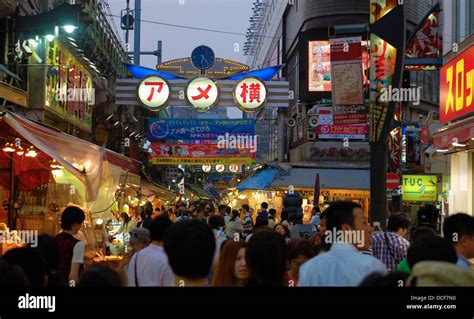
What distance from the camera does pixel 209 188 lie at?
49.7m

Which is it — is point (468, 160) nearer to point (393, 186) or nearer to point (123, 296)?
point (393, 186)

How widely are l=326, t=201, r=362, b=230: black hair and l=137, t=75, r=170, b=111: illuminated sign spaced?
1367cm

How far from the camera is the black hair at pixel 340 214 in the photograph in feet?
16.3

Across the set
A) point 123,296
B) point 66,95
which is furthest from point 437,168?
point 123,296

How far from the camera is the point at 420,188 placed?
25.1 meters

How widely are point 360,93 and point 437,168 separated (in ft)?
37.8

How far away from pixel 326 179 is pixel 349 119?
6577mm

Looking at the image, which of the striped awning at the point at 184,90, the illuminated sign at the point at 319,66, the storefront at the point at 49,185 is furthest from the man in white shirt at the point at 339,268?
the illuminated sign at the point at 319,66

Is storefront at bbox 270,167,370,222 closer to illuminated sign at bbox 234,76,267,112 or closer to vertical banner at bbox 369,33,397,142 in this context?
illuminated sign at bbox 234,76,267,112

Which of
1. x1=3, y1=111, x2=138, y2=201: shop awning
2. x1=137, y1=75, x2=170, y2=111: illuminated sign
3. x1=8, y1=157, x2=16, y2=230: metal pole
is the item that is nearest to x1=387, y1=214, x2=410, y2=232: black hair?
x1=3, y1=111, x2=138, y2=201: shop awning

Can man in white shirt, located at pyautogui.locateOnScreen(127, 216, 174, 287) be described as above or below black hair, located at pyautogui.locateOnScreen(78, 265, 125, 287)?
A: below

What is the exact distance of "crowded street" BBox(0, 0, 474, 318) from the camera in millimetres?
4375

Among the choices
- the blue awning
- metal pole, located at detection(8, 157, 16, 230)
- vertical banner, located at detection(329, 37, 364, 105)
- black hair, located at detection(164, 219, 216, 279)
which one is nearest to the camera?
black hair, located at detection(164, 219, 216, 279)

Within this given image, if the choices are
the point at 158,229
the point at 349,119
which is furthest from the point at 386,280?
the point at 349,119
